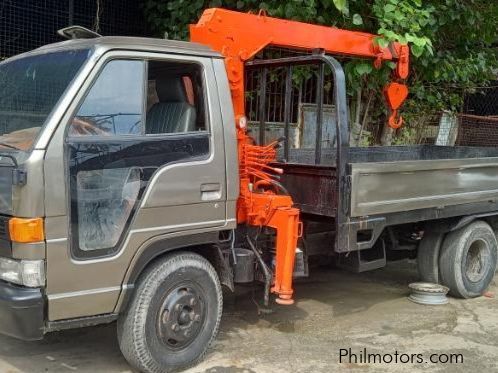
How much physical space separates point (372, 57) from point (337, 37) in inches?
23.7

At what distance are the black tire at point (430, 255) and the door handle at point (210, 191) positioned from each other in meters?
2.88

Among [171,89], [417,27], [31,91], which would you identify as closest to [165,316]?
[171,89]

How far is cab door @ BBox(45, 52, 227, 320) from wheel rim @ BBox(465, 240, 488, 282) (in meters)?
3.30

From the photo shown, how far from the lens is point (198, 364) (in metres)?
4.32

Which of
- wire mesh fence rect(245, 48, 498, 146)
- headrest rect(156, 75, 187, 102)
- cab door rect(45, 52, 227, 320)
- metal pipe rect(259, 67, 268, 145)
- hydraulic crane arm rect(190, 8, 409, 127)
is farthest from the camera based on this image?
wire mesh fence rect(245, 48, 498, 146)

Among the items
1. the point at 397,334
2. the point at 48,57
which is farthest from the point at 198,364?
the point at 48,57

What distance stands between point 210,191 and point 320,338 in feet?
5.61

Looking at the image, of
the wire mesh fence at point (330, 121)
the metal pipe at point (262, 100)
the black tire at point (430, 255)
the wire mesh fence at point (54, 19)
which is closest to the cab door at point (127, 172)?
the metal pipe at point (262, 100)

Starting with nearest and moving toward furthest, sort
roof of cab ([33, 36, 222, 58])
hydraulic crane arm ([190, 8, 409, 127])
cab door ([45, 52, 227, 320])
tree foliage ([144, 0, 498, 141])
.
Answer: cab door ([45, 52, 227, 320]), roof of cab ([33, 36, 222, 58]), hydraulic crane arm ([190, 8, 409, 127]), tree foliage ([144, 0, 498, 141])

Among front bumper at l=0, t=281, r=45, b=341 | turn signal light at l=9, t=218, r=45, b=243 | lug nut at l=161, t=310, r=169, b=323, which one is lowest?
lug nut at l=161, t=310, r=169, b=323

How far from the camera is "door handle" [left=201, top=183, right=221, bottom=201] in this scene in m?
4.14

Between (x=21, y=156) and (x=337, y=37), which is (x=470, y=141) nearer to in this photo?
(x=337, y=37)

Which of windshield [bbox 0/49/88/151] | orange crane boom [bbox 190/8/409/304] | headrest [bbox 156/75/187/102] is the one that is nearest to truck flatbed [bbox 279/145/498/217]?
orange crane boom [bbox 190/8/409/304]

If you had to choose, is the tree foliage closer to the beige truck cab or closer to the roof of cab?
the roof of cab
